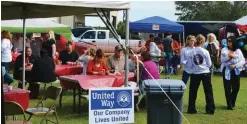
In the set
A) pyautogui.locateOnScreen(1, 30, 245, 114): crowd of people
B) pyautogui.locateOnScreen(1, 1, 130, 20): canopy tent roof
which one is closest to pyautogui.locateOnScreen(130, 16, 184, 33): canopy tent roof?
pyautogui.locateOnScreen(1, 30, 245, 114): crowd of people

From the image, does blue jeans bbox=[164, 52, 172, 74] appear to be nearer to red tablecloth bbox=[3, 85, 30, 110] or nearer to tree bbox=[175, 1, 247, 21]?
red tablecloth bbox=[3, 85, 30, 110]

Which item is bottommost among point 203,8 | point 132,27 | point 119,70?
point 119,70

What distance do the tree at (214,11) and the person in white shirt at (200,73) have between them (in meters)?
59.9

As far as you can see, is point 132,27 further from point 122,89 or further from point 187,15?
point 187,15

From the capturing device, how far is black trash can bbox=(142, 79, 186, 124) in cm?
625

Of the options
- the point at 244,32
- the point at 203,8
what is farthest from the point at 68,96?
the point at 203,8

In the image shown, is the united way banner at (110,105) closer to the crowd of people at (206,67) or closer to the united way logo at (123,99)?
the united way logo at (123,99)

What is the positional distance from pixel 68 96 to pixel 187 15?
69.9 metres

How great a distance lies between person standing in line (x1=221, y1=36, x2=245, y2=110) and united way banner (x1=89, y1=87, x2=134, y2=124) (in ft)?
13.7

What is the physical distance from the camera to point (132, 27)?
67.1 ft

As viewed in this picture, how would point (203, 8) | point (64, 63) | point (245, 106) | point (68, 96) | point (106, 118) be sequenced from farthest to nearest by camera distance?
point (203, 8) < point (64, 63) < point (68, 96) < point (245, 106) < point (106, 118)

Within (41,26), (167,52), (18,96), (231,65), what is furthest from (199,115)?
(41,26)

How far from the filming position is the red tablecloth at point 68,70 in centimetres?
1101

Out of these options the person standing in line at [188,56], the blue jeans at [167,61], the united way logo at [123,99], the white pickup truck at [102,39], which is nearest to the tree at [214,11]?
the white pickup truck at [102,39]
